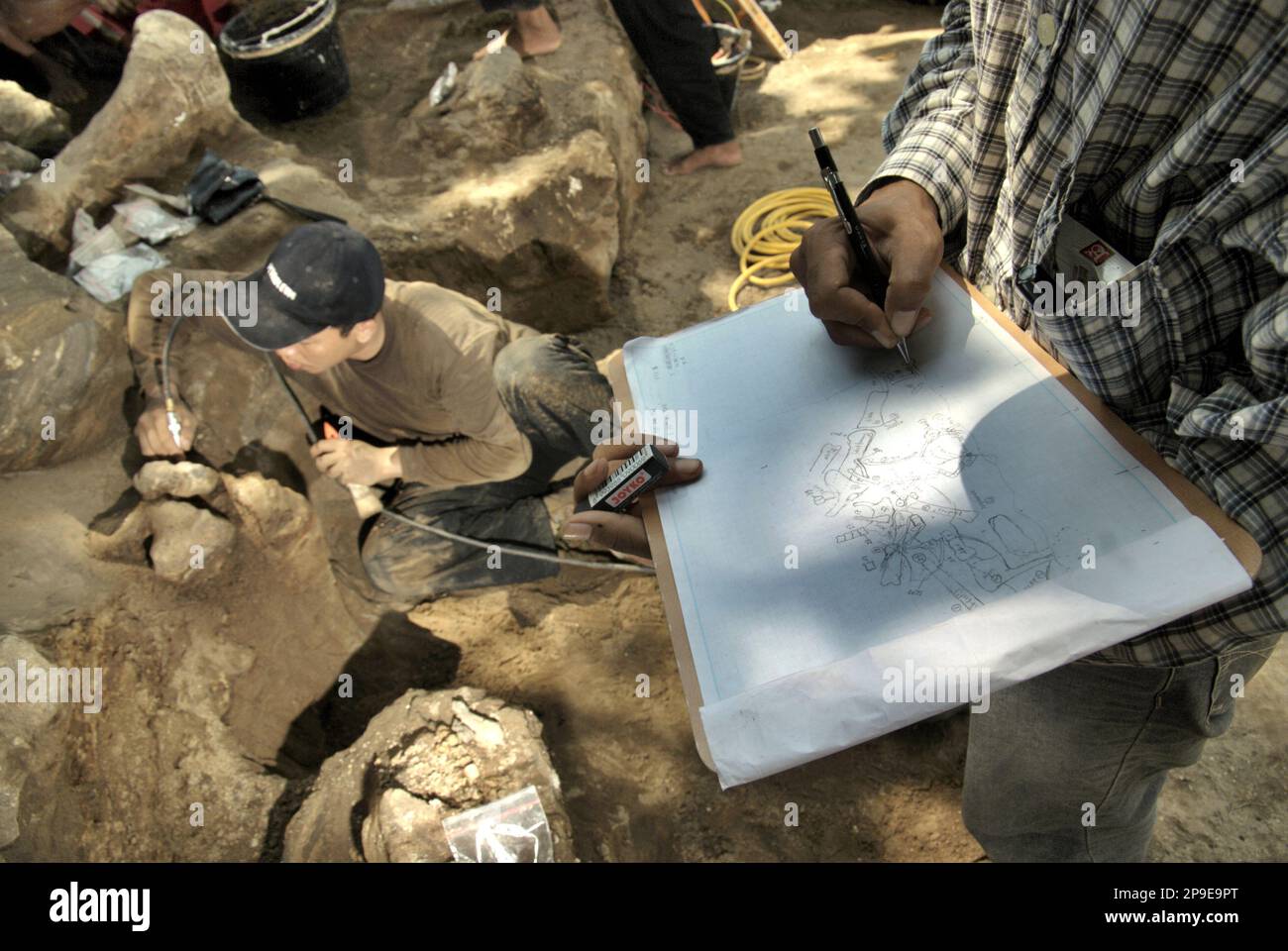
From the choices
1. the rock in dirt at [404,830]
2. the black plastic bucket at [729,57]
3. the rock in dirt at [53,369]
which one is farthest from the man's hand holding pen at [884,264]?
the black plastic bucket at [729,57]

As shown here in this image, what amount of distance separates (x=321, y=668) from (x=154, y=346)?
144 centimetres

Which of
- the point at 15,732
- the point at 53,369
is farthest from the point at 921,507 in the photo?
the point at 53,369

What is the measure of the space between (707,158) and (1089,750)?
4777mm

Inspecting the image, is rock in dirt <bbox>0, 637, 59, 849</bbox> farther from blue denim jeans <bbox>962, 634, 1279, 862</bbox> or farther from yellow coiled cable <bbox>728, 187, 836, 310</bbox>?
yellow coiled cable <bbox>728, 187, 836, 310</bbox>

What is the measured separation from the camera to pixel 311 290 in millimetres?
2625

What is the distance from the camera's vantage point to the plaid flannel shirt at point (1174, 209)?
35.5 inches

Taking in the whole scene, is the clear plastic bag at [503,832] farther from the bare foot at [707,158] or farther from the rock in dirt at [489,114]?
the bare foot at [707,158]

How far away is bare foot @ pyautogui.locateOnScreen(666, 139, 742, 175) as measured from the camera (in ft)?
17.9

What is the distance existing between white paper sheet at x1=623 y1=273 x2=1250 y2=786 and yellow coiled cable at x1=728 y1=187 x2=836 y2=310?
319cm

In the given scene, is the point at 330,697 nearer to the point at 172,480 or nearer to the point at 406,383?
the point at 172,480

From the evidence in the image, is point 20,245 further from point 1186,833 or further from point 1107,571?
point 1186,833

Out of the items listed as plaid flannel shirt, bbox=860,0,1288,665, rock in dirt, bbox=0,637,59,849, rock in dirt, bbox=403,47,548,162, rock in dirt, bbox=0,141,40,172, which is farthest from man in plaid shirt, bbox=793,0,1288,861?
rock in dirt, bbox=0,141,40,172

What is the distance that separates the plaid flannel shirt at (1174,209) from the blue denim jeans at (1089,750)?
0.24m

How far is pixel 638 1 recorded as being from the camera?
15.8ft
